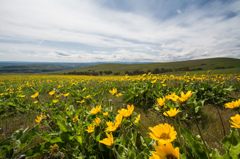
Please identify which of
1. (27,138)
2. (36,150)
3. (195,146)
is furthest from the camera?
(27,138)

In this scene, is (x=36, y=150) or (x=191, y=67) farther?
(x=191, y=67)

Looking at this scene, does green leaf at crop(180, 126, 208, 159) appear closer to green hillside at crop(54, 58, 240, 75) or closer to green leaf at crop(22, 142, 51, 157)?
green leaf at crop(22, 142, 51, 157)

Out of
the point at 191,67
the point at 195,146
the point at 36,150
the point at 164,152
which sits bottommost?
the point at 191,67

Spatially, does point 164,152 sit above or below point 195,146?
above

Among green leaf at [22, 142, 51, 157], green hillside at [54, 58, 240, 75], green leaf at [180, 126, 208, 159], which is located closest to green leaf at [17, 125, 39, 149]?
green leaf at [22, 142, 51, 157]

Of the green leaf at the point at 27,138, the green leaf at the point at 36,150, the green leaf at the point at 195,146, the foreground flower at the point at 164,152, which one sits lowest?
the green leaf at the point at 36,150

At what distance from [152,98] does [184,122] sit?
147 centimetres

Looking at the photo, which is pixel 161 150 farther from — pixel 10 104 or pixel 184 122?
pixel 10 104

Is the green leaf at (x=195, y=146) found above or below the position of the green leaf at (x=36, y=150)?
above

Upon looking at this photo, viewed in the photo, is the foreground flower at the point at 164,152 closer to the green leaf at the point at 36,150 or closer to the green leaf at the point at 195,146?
the green leaf at the point at 195,146

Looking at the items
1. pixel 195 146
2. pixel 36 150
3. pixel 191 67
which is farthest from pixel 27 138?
pixel 191 67

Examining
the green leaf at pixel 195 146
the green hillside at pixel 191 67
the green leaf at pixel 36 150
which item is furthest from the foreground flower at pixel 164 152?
the green hillside at pixel 191 67

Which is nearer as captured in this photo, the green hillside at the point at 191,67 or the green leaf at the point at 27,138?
the green leaf at the point at 27,138

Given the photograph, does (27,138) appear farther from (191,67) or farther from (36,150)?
(191,67)
